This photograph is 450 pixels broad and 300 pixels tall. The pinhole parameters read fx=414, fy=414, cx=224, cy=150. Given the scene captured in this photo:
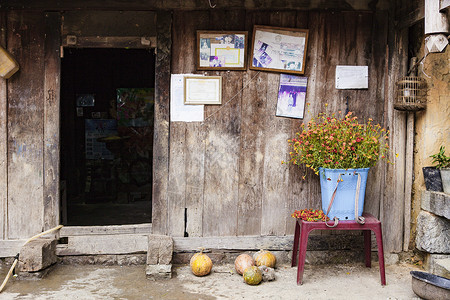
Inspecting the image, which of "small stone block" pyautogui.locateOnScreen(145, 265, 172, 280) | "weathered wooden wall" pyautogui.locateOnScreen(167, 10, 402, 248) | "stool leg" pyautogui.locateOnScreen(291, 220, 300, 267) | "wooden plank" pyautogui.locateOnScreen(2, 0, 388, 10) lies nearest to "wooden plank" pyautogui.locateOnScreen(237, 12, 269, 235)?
"weathered wooden wall" pyautogui.locateOnScreen(167, 10, 402, 248)

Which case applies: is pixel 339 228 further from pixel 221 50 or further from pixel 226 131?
pixel 221 50

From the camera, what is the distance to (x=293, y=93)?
444cm

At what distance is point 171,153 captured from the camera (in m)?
4.45

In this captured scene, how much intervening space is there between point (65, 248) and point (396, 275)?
3477 mm

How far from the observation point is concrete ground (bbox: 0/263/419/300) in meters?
3.72

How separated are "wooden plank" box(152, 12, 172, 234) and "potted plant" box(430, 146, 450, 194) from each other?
2.71 m

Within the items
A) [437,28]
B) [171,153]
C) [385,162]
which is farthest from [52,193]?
[437,28]

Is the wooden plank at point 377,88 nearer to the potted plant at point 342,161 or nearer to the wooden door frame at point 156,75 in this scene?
the potted plant at point 342,161

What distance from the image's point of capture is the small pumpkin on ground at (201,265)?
412 centimetres

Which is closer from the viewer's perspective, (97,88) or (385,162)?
(385,162)

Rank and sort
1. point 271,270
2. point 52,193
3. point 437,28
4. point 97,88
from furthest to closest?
point 97,88 < point 52,193 < point 271,270 < point 437,28

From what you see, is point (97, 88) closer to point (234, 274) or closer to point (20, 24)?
point (20, 24)

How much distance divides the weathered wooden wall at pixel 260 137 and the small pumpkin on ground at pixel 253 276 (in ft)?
2.11

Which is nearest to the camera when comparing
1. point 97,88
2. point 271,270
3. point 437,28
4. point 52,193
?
point 437,28
